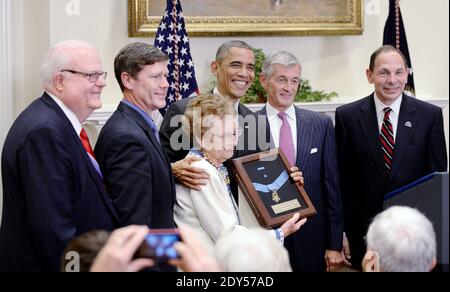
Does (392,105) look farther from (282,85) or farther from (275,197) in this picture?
(275,197)

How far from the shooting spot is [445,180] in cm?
246

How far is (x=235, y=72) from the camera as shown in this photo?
4.65 meters

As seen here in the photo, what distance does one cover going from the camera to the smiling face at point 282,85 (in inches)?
176

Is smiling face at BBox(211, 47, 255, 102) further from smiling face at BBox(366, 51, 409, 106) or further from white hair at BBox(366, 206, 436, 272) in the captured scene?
white hair at BBox(366, 206, 436, 272)

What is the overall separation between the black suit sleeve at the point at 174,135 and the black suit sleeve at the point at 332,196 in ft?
2.98

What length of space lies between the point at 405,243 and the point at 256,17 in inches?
192

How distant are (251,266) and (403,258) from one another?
505 millimetres

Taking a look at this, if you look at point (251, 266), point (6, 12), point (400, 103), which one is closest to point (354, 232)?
point (400, 103)

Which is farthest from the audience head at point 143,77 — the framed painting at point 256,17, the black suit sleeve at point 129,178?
the framed painting at point 256,17

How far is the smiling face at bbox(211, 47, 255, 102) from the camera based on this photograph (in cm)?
461

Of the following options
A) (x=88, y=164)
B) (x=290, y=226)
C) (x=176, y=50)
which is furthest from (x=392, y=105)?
(x=88, y=164)

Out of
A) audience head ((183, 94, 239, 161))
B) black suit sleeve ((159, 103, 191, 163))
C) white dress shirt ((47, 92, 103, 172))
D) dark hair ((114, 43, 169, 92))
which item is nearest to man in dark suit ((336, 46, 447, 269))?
black suit sleeve ((159, 103, 191, 163))

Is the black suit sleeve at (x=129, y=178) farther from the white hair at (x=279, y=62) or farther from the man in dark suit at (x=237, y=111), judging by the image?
the white hair at (x=279, y=62)
